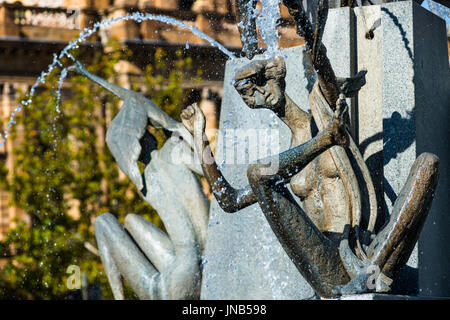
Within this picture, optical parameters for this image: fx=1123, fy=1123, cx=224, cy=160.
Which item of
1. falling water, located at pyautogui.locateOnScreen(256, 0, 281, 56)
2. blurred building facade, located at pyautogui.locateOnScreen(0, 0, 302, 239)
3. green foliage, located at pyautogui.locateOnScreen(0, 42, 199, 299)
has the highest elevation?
blurred building facade, located at pyautogui.locateOnScreen(0, 0, 302, 239)

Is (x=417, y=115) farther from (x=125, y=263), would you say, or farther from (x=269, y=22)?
(x=125, y=263)

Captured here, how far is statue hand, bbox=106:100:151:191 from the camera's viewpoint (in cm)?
905

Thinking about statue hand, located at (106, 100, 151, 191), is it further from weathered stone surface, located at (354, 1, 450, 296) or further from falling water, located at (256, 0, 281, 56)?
weathered stone surface, located at (354, 1, 450, 296)

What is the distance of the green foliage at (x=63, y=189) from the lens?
21669 mm

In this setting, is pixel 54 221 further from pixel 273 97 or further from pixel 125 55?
pixel 273 97

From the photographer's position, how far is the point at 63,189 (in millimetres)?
22844

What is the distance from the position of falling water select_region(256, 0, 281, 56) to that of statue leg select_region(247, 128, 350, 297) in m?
1.58

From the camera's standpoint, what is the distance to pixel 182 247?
8.84 meters

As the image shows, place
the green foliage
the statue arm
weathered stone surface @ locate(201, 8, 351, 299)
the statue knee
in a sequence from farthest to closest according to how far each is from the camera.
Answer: the green foliage
the statue knee
weathered stone surface @ locate(201, 8, 351, 299)
the statue arm

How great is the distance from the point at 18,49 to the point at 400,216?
31051 millimetres

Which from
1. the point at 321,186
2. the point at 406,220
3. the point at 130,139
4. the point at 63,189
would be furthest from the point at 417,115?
the point at 63,189

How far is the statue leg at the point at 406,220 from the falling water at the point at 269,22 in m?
1.76

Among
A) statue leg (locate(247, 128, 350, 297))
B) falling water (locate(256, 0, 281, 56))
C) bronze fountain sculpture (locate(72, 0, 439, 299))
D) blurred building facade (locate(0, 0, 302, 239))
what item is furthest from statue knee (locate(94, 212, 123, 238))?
blurred building facade (locate(0, 0, 302, 239))

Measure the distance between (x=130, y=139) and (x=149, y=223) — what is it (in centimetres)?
70
